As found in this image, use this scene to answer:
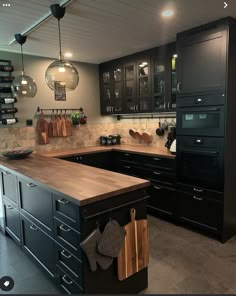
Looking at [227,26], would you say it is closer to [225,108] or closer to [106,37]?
[225,108]

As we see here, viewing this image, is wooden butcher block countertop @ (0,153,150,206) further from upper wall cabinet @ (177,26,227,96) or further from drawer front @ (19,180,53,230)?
upper wall cabinet @ (177,26,227,96)

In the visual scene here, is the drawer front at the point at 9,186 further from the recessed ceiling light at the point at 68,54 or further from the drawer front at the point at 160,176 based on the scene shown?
the recessed ceiling light at the point at 68,54

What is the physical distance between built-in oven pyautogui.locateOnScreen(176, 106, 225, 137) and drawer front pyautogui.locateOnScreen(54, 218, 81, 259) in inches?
73.4

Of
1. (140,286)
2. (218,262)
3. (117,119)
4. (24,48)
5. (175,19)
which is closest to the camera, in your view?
(140,286)

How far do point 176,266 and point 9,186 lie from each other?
77.5 inches

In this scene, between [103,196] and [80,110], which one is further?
[80,110]

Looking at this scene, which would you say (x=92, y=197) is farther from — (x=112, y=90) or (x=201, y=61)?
(x=112, y=90)

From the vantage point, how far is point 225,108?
2.60m

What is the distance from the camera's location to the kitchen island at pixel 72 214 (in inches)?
65.4

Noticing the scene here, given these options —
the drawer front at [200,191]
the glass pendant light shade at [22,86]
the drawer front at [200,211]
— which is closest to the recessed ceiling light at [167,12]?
the glass pendant light shade at [22,86]

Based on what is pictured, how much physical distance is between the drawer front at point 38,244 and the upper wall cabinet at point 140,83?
2.35m

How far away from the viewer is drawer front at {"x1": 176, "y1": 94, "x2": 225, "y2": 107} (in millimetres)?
2635

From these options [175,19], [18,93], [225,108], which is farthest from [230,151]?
[18,93]

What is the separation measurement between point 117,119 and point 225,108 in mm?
2585
